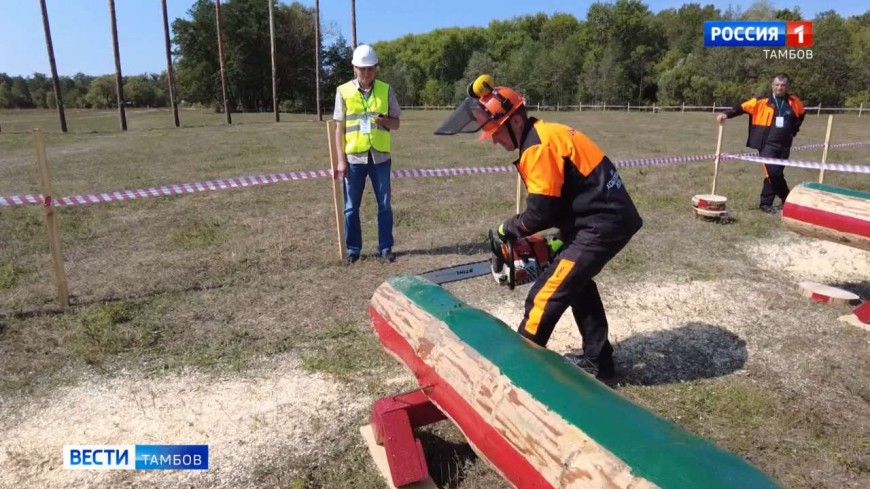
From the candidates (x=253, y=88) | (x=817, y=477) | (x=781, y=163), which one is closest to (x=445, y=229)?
(x=781, y=163)

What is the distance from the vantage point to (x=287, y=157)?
1600 cm

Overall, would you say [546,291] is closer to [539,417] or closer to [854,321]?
[539,417]

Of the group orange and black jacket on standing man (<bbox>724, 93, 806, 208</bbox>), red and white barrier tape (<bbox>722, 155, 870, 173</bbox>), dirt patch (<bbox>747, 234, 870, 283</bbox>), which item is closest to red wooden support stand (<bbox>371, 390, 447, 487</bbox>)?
dirt patch (<bbox>747, 234, 870, 283</bbox>)

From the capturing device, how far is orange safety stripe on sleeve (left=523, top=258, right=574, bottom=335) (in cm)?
310

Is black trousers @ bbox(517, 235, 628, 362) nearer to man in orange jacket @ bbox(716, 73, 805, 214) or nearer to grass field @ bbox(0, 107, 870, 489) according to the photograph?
grass field @ bbox(0, 107, 870, 489)

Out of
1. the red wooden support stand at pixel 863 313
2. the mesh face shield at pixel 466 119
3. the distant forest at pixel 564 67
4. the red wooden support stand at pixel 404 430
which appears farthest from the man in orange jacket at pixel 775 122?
the distant forest at pixel 564 67

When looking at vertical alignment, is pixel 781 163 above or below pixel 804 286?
above

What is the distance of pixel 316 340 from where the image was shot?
437cm

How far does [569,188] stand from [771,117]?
6836mm

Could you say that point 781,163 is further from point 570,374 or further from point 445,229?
point 570,374

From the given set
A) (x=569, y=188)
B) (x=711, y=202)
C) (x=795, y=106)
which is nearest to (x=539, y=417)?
(x=569, y=188)

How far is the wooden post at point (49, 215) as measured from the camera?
15.1 feet

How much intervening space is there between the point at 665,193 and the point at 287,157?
10.6 m

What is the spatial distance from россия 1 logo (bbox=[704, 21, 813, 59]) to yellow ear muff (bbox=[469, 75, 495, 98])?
60011 millimetres
